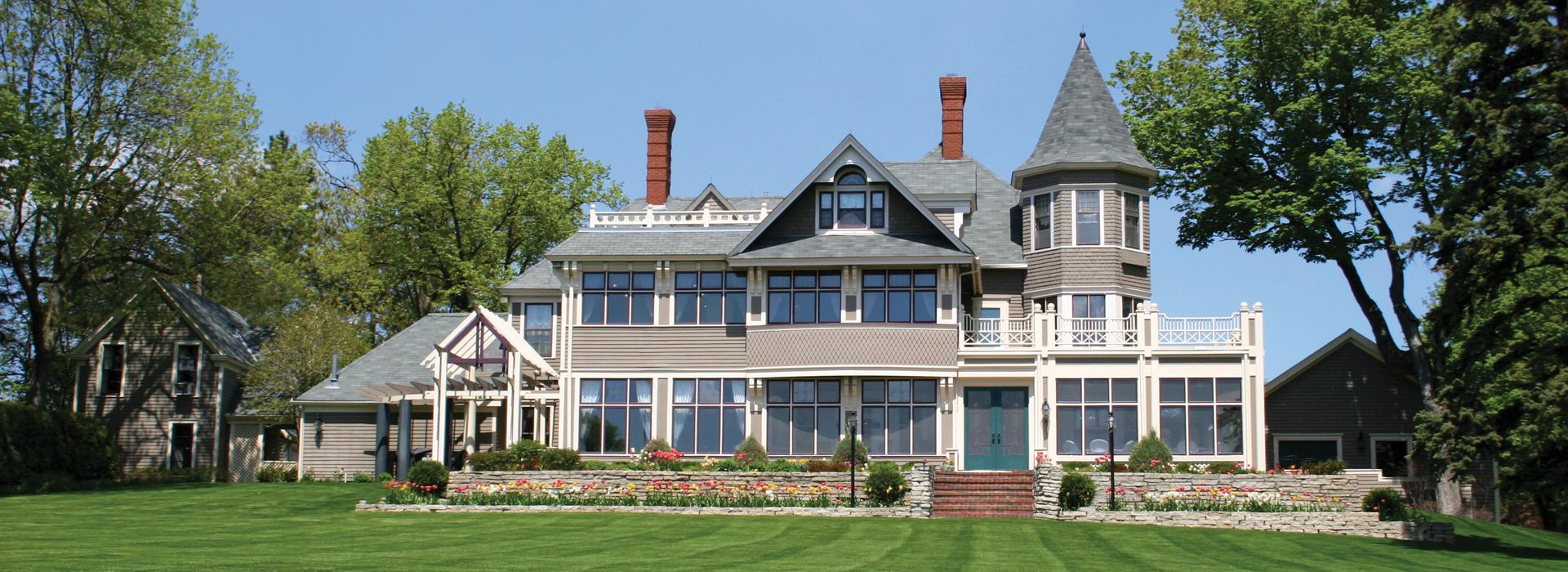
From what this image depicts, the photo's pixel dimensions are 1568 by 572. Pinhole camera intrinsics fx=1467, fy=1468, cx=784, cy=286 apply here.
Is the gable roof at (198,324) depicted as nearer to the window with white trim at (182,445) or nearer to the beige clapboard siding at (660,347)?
the window with white trim at (182,445)

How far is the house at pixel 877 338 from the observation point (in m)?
33.8

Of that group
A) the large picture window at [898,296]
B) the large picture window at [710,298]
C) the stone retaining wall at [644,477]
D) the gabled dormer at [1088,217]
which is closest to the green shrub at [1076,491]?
the stone retaining wall at [644,477]

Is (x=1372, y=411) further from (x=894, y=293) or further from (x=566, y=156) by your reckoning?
(x=566, y=156)

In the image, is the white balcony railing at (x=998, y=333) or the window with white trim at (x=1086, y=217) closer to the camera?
the white balcony railing at (x=998, y=333)

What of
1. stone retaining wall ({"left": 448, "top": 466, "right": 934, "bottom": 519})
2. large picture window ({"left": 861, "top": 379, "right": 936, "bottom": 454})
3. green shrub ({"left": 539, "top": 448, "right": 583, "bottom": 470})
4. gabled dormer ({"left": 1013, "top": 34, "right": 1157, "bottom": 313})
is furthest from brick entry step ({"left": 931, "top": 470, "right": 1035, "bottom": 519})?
green shrub ({"left": 539, "top": 448, "right": 583, "bottom": 470})

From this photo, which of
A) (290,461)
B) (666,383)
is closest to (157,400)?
(290,461)

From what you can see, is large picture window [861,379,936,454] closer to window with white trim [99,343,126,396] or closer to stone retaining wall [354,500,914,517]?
stone retaining wall [354,500,914,517]

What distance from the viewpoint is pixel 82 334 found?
170 ft

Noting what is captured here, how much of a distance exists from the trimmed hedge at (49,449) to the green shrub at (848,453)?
19867mm

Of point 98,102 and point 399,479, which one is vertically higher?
point 98,102

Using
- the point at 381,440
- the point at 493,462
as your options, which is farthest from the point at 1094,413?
the point at 381,440

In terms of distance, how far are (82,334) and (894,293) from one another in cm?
3223

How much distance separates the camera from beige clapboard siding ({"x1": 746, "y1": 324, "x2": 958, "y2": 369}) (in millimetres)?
34094

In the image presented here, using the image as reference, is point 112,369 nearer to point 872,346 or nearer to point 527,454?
point 527,454
